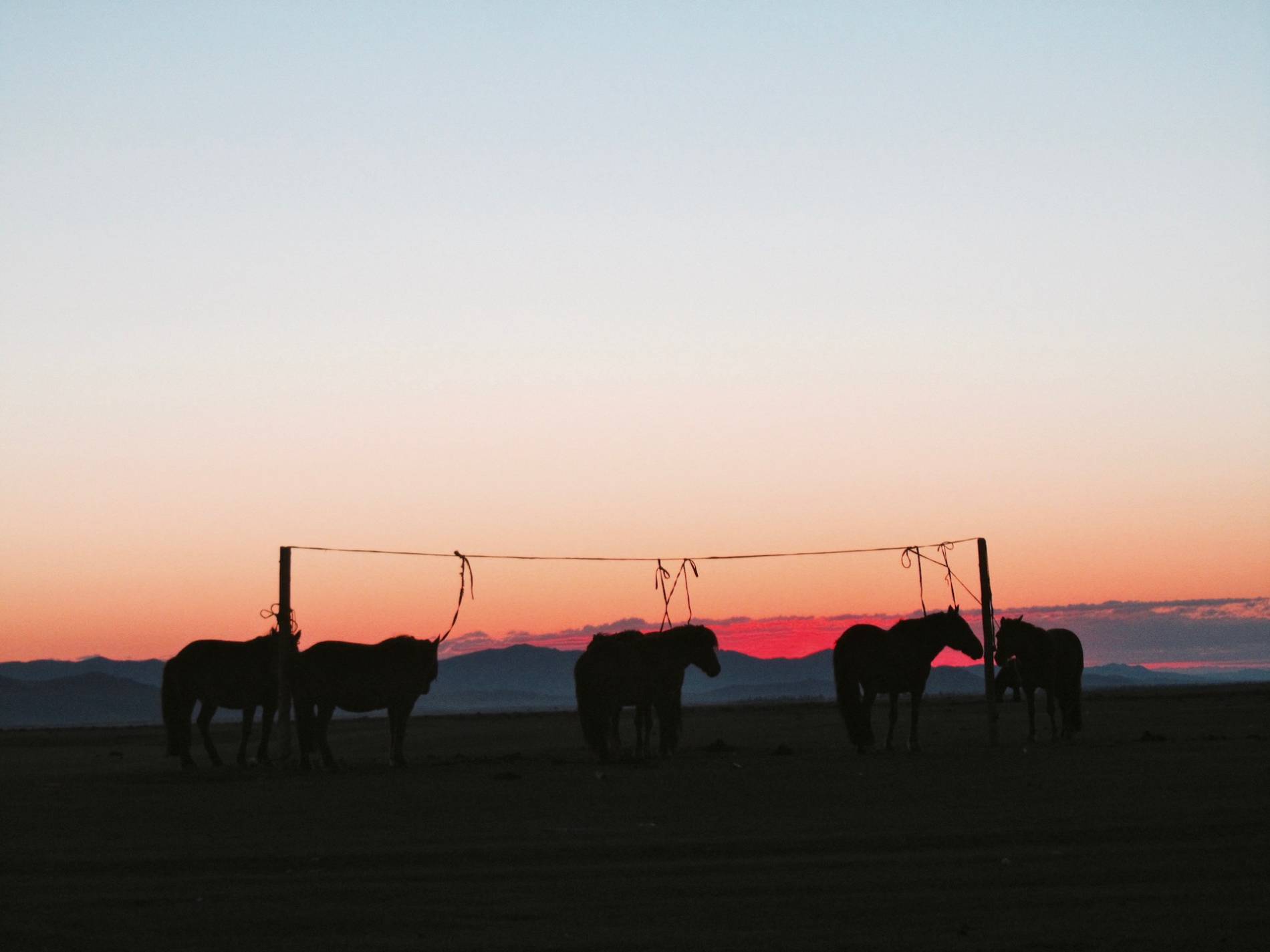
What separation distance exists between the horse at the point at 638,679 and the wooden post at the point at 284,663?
4498 mm

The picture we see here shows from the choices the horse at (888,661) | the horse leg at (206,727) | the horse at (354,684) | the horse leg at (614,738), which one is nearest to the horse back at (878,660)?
the horse at (888,661)

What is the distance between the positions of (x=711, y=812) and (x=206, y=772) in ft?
33.2

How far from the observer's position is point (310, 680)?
23.3 metres

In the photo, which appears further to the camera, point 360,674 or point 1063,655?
point 1063,655

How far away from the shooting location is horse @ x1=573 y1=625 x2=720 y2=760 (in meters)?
23.1

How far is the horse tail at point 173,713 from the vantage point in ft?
77.7

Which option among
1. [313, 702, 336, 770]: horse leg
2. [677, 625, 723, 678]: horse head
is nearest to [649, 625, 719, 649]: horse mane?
[677, 625, 723, 678]: horse head

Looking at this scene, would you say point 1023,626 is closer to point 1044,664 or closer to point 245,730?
point 1044,664

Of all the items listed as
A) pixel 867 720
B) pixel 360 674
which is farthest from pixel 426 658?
pixel 867 720

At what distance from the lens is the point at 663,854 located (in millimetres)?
12820

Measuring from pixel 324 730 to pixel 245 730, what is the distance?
197 centimetres

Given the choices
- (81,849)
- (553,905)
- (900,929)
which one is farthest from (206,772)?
(900,929)

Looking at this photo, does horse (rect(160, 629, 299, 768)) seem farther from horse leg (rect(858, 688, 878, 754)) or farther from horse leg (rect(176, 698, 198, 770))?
horse leg (rect(858, 688, 878, 754))

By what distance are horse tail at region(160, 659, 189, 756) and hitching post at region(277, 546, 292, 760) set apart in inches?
69.3
